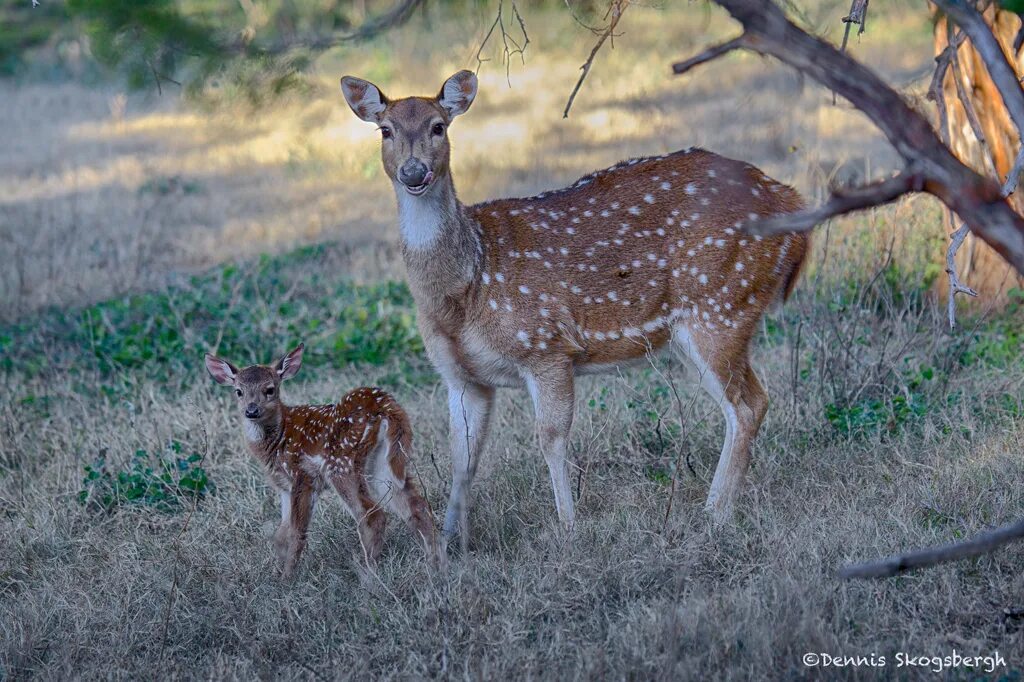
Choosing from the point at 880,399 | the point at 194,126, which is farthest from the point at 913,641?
the point at 194,126

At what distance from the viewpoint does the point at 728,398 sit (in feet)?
20.5

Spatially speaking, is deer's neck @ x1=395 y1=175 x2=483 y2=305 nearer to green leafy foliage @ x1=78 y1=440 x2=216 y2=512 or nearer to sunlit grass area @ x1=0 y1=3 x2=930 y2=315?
green leafy foliage @ x1=78 y1=440 x2=216 y2=512

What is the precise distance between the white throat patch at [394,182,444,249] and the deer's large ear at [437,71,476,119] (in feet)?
1.69

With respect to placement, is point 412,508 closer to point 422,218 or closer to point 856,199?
point 422,218

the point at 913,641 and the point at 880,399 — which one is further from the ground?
the point at 880,399

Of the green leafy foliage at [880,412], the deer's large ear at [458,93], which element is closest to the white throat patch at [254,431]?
the deer's large ear at [458,93]

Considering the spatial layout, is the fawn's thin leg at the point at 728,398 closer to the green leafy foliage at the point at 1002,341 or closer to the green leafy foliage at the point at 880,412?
the green leafy foliage at the point at 880,412

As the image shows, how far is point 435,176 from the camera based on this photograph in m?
6.08

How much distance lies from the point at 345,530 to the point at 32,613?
152 cm

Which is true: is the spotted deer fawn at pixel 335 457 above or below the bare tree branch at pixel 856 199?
below

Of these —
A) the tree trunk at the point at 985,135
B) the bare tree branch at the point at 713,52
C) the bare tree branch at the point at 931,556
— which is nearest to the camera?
the bare tree branch at the point at 713,52

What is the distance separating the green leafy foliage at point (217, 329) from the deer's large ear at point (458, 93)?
108 inches

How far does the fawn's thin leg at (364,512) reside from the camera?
5.66 metres

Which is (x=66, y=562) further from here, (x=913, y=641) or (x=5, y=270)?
(x=5, y=270)
